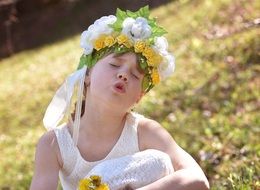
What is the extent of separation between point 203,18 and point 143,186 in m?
7.26

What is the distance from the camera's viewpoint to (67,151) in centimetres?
327

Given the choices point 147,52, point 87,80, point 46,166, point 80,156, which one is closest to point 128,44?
point 147,52

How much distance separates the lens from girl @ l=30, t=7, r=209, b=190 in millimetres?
3162

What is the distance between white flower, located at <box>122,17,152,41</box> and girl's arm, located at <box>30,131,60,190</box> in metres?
0.67

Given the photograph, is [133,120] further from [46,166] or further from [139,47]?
[46,166]

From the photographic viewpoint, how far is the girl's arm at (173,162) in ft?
9.62

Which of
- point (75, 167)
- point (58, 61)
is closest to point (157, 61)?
point (75, 167)

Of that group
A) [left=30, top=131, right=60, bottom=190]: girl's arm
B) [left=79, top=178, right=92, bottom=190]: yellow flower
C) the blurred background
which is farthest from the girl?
the blurred background

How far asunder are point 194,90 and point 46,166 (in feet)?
13.9

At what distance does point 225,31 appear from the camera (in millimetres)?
8938

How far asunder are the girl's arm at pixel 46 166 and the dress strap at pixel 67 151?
31mm

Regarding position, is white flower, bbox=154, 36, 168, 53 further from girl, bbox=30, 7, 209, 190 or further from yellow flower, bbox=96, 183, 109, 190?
yellow flower, bbox=96, 183, 109, 190

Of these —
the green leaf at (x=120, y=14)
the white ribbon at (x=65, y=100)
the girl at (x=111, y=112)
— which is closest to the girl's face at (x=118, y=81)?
the girl at (x=111, y=112)

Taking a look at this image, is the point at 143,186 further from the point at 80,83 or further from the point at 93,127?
the point at 80,83
